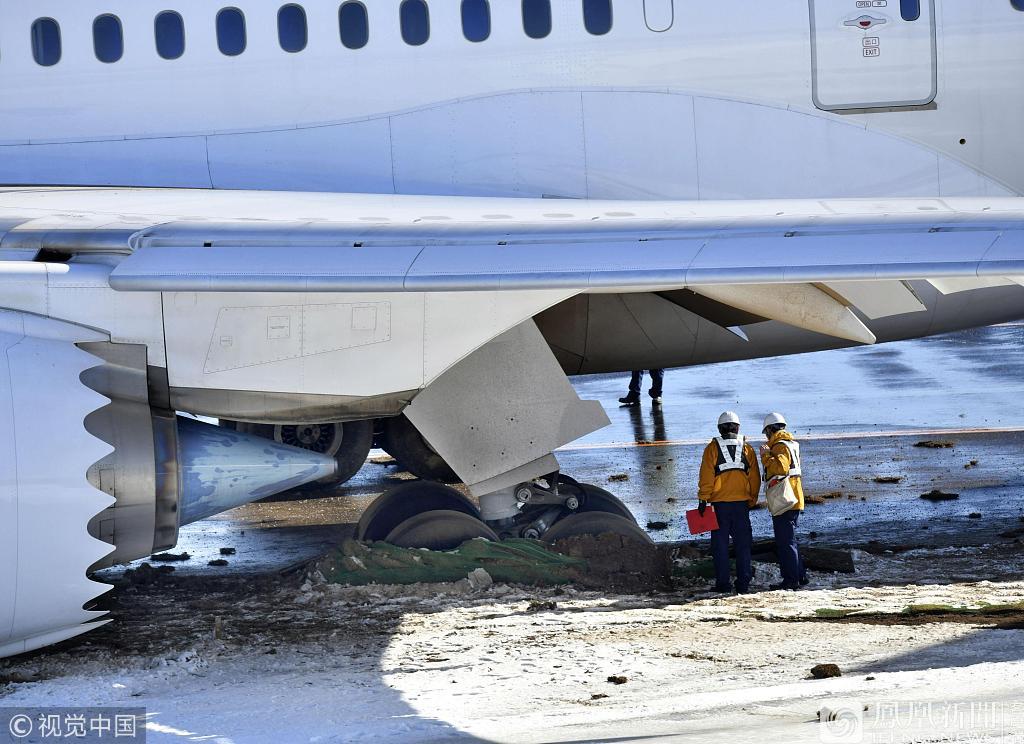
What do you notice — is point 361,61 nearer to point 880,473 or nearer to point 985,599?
point 985,599

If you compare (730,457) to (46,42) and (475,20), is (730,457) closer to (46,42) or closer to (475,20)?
(475,20)

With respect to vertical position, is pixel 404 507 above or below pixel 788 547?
above

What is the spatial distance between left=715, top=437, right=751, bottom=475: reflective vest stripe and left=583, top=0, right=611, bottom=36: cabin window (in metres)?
3.12

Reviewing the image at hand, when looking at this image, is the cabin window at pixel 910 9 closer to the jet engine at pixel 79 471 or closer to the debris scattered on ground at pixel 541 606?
the debris scattered on ground at pixel 541 606

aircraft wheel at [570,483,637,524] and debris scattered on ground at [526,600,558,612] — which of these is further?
aircraft wheel at [570,483,637,524]

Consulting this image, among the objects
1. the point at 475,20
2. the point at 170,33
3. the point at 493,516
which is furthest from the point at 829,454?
the point at 170,33

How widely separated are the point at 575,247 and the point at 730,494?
3.17m

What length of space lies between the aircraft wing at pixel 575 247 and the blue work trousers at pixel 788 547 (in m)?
1.77

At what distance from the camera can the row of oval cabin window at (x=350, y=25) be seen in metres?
8.88

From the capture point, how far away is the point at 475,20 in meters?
8.91

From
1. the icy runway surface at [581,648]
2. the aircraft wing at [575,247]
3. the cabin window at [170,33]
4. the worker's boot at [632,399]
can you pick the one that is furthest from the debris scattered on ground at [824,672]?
the worker's boot at [632,399]

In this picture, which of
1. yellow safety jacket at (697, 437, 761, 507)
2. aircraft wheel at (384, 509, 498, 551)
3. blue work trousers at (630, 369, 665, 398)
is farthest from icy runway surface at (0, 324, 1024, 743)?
blue work trousers at (630, 369, 665, 398)

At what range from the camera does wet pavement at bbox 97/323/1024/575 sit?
11477mm

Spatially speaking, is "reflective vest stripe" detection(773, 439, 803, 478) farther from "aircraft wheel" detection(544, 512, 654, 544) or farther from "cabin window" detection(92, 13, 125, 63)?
"cabin window" detection(92, 13, 125, 63)
